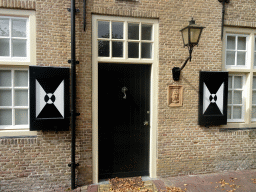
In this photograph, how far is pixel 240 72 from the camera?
4.91 m

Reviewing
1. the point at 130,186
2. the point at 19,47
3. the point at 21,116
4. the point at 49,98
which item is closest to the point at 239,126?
the point at 130,186

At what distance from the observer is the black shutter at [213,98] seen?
454cm

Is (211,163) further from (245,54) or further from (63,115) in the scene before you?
(63,115)

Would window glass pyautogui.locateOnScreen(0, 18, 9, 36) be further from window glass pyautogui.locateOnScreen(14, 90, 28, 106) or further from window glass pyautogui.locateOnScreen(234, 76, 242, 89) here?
window glass pyautogui.locateOnScreen(234, 76, 242, 89)

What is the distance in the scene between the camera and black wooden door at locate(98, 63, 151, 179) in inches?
168

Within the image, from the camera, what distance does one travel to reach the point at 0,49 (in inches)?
153

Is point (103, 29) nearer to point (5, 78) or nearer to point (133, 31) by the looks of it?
point (133, 31)

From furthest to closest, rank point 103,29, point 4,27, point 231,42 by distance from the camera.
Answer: point 231,42 → point 103,29 → point 4,27

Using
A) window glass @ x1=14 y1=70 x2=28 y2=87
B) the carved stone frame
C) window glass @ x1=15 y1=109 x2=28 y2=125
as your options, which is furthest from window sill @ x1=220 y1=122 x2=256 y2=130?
window glass @ x1=14 y1=70 x2=28 y2=87

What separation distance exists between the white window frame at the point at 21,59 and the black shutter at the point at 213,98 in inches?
155

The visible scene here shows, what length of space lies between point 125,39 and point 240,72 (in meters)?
3.23

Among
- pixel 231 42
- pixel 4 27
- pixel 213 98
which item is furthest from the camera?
pixel 231 42

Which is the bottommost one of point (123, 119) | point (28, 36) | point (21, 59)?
point (123, 119)

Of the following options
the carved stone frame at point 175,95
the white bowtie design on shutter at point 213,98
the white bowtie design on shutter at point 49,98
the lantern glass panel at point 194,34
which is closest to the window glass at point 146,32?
the lantern glass panel at point 194,34
